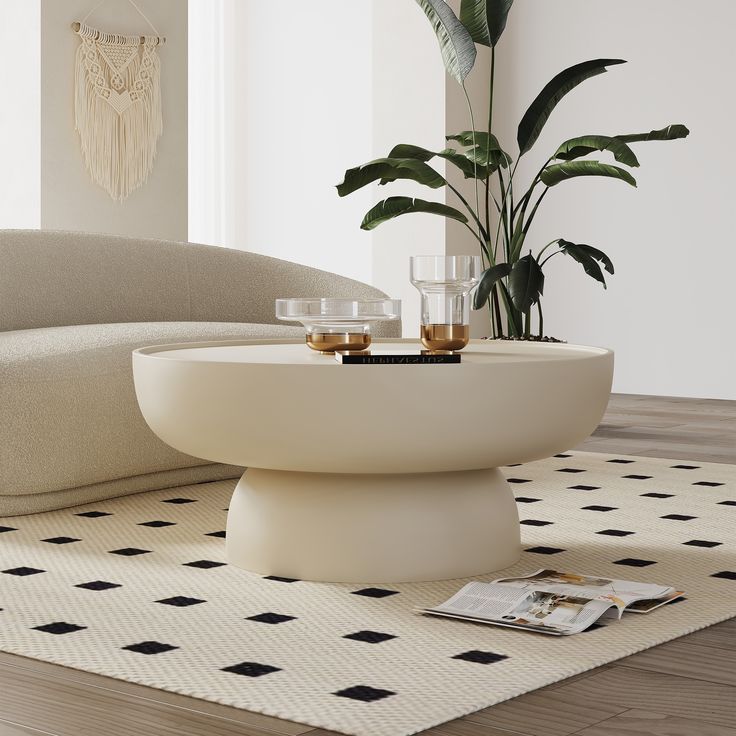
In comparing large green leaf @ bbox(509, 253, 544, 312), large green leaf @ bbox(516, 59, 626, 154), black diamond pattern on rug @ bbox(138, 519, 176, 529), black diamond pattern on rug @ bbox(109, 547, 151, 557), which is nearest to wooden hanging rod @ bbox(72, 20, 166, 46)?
large green leaf @ bbox(516, 59, 626, 154)

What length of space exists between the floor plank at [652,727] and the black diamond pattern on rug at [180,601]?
2.75 feet

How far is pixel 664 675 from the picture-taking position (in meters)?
1.72

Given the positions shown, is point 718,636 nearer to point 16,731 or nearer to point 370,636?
point 370,636

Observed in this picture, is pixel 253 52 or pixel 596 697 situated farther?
pixel 253 52

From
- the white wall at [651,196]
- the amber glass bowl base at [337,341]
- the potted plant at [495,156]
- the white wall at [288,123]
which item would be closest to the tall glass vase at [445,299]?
the amber glass bowl base at [337,341]

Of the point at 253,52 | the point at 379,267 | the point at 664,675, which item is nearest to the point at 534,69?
the point at 379,267

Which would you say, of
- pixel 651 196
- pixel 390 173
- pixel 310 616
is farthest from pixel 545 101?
pixel 310 616

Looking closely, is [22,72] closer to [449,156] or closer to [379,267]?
[449,156]

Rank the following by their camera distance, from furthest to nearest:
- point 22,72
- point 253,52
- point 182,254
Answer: point 253,52 < point 22,72 < point 182,254

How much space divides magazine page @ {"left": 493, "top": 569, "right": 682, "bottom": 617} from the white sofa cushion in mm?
1208

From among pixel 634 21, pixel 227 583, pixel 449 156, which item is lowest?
pixel 227 583

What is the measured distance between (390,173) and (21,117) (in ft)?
5.03

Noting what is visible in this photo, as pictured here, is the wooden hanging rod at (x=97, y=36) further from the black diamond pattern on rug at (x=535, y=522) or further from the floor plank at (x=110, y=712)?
the floor plank at (x=110, y=712)

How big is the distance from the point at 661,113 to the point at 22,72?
9.84 ft
